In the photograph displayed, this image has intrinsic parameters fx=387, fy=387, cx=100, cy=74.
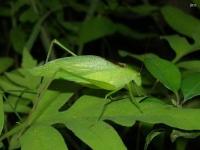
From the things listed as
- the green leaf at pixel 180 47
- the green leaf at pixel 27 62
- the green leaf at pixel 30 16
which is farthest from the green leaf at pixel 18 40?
the green leaf at pixel 180 47

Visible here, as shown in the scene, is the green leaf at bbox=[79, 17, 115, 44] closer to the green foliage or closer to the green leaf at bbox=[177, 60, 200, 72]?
the green foliage

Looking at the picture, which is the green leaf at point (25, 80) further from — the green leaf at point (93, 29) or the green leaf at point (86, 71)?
the green leaf at point (93, 29)

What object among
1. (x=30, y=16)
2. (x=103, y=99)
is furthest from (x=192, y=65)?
(x=30, y=16)

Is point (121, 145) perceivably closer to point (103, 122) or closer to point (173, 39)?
point (103, 122)

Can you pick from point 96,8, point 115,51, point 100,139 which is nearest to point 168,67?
point 100,139

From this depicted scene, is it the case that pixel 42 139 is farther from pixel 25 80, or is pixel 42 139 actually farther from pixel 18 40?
pixel 18 40
